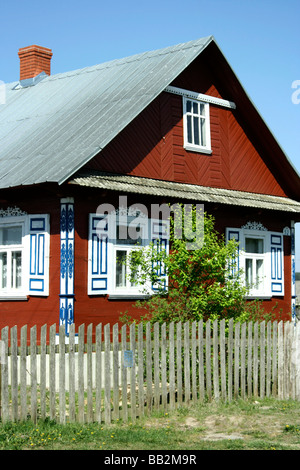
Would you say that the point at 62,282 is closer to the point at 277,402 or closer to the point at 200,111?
the point at 277,402

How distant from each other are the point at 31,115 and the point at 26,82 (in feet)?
12.9

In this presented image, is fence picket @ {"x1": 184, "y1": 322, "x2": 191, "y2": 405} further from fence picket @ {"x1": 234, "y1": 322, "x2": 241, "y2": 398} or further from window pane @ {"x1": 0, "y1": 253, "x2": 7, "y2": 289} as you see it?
window pane @ {"x1": 0, "y1": 253, "x2": 7, "y2": 289}

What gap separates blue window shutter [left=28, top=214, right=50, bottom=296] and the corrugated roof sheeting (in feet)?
4.62

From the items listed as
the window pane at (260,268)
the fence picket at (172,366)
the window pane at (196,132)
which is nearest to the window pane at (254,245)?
the window pane at (260,268)

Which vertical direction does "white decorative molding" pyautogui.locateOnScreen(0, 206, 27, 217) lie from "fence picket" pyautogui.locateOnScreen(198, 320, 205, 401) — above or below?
above

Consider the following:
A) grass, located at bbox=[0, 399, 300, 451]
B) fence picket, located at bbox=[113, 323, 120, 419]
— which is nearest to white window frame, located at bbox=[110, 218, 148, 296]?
grass, located at bbox=[0, 399, 300, 451]

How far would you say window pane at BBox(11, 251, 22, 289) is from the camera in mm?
14797

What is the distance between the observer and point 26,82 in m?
21.5

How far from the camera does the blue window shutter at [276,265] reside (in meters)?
18.4

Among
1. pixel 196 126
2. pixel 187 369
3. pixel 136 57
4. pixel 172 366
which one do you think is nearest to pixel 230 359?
pixel 187 369

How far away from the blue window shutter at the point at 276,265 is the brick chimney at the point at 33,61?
9.11m

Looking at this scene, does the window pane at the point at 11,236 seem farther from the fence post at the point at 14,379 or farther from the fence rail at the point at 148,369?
the fence post at the point at 14,379

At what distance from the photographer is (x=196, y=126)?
17.0 meters

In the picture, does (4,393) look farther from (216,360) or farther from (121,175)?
(121,175)
